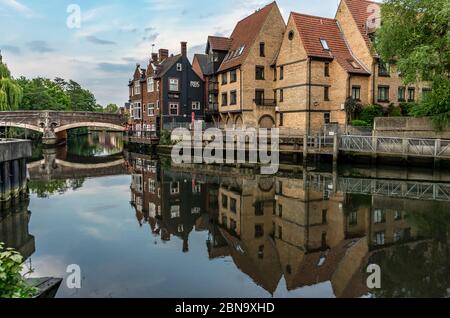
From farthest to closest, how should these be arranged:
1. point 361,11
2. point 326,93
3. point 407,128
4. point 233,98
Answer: point 233,98 → point 361,11 → point 326,93 → point 407,128

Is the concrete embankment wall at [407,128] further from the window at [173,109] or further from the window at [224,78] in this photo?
the window at [173,109]

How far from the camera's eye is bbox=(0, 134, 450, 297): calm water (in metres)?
8.89

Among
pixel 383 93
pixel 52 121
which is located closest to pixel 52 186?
pixel 383 93

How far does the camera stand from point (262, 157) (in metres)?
32.8

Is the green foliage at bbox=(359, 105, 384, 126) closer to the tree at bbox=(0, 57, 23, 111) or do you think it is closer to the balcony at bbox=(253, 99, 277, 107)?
the balcony at bbox=(253, 99, 277, 107)

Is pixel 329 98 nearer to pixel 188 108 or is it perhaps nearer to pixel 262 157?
pixel 262 157

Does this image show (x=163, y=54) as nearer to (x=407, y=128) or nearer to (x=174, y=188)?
(x=174, y=188)

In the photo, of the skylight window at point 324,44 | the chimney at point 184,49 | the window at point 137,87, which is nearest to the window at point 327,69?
the skylight window at point 324,44

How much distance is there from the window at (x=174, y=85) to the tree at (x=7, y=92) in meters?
25.0

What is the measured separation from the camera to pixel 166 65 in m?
50.0

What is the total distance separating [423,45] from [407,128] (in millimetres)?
5919

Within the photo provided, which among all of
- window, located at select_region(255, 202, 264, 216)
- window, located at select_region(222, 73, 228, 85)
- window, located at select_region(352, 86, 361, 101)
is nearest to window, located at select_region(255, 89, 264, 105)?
window, located at select_region(222, 73, 228, 85)

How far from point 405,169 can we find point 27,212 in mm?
22240

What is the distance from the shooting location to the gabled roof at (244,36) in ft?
131
